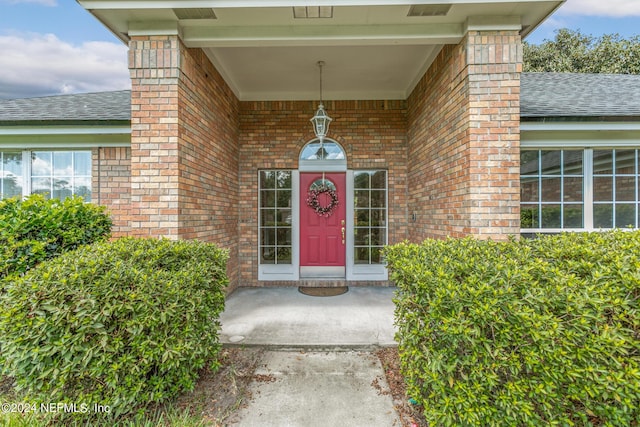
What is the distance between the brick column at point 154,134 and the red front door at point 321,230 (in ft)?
8.37

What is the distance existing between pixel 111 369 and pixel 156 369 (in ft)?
0.92

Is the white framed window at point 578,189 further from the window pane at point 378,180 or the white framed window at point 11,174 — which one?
the white framed window at point 11,174

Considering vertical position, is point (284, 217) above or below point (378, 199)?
below

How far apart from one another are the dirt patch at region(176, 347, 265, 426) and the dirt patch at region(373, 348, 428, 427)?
108cm

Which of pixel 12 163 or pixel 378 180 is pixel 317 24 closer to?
pixel 378 180

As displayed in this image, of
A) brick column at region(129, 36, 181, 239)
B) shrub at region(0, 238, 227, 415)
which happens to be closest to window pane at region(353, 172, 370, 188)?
brick column at region(129, 36, 181, 239)

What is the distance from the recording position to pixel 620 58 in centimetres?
1270

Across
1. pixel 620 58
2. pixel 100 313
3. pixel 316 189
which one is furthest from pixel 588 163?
pixel 620 58

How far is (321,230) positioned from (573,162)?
13.3 ft

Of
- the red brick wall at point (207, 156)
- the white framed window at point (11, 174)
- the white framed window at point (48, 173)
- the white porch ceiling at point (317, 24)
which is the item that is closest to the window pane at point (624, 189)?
the white porch ceiling at point (317, 24)

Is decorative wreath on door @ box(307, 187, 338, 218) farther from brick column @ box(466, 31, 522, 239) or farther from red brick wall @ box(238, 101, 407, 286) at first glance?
brick column @ box(466, 31, 522, 239)

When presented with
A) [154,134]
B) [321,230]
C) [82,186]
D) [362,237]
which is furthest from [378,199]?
[82,186]

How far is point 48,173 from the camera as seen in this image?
4.47 metres

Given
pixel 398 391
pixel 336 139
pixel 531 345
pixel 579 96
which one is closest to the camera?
pixel 531 345
